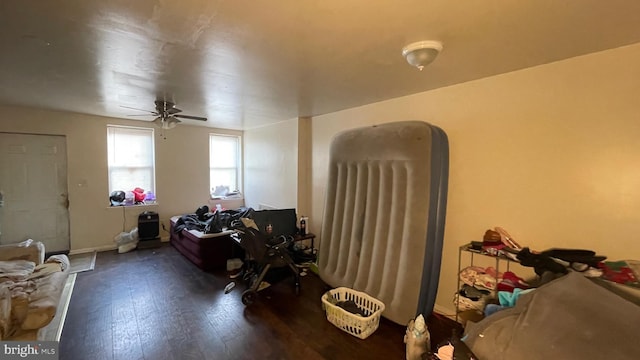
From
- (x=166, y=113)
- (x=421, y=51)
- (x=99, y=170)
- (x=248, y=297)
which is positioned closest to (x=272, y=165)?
(x=166, y=113)

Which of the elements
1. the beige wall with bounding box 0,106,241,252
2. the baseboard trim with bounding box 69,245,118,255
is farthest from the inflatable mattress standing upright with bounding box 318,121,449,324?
the baseboard trim with bounding box 69,245,118,255

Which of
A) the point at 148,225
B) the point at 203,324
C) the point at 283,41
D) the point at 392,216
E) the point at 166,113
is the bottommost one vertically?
the point at 203,324

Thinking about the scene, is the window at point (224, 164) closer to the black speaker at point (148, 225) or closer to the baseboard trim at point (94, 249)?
the black speaker at point (148, 225)

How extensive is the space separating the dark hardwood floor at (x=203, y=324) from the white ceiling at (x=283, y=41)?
7.73 feet

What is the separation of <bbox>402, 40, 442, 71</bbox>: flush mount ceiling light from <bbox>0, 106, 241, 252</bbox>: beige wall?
502cm

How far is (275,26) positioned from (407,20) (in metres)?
0.75

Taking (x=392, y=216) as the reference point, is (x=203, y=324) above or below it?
below

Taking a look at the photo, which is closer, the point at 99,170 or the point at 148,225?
the point at 99,170

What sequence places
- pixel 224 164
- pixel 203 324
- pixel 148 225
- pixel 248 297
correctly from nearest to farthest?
pixel 203 324, pixel 248 297, pixel 148 225, pixel 224 164

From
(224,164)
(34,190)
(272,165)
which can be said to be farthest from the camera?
(224,164)

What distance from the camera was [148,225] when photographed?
198 inches

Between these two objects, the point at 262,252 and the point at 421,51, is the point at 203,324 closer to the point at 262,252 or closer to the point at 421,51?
the point at 262,252

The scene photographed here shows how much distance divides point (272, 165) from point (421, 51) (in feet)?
12.9

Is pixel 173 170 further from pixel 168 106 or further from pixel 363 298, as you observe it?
pixel 363 298
